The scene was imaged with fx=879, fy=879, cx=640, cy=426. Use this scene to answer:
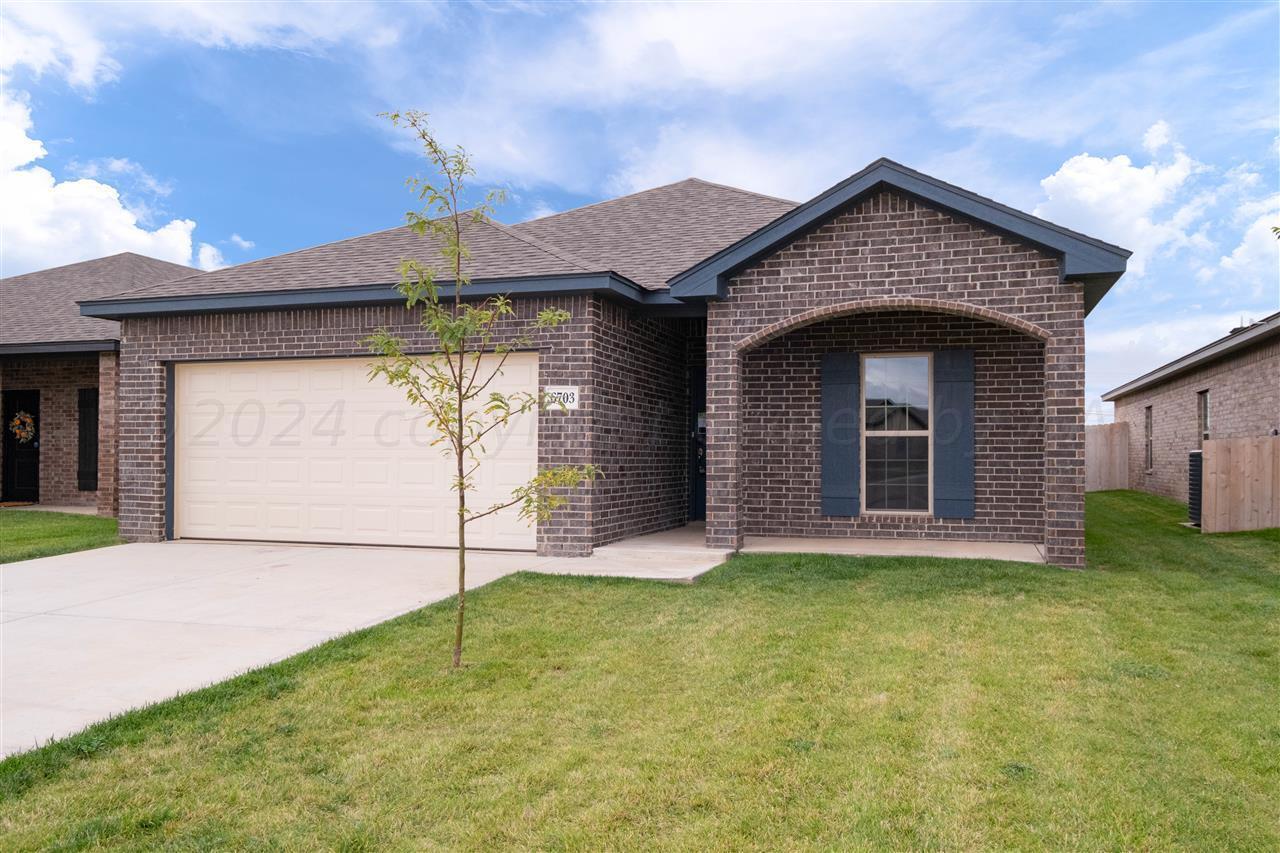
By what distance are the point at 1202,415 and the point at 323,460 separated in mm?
17526

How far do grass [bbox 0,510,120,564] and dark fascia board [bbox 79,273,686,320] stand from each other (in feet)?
10.2

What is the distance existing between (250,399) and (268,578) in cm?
368

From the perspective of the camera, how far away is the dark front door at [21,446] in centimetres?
1830

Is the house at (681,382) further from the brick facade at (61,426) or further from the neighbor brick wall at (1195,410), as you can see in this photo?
the brick facade at (61,426)

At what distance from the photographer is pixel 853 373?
11.5 meters

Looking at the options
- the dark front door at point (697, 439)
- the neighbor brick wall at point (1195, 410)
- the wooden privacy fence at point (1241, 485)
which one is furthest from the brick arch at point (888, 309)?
the neighbor brick wall at point (1195, 410)

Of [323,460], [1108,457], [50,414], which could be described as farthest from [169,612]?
[1108,457]

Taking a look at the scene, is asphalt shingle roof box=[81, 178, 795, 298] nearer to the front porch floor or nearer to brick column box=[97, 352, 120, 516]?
the front porch floor

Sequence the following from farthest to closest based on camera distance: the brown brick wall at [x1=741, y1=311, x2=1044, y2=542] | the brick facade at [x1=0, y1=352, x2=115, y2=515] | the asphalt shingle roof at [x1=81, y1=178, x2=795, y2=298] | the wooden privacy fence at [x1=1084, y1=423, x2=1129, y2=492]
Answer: the wooden privacy fence at [x1=1084, y1=423, x2=1129, y2=492] < the brick facade at [x1=0, y1=352, x2=115, y2=515] < the brown brick wall at [x1=741, y1=311, x2=1044, y2=542] < the asphalt shingle roof at [x1=81, y1=178, x2=795, y2=298]

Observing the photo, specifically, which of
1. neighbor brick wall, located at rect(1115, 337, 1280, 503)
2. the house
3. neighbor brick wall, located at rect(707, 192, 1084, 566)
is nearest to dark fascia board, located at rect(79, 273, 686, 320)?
the house

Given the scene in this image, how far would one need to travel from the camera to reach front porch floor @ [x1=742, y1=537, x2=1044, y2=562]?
9914mm

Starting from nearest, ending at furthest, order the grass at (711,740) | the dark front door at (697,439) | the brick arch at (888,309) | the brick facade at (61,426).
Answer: the grass at (711,740) → the brick arch at (888,309) → the dark front door at (697,439) → the brick facade at (61,426)

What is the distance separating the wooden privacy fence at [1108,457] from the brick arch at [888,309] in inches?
662

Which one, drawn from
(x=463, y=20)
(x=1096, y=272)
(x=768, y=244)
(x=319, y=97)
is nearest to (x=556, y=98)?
(x=463, y=20)
